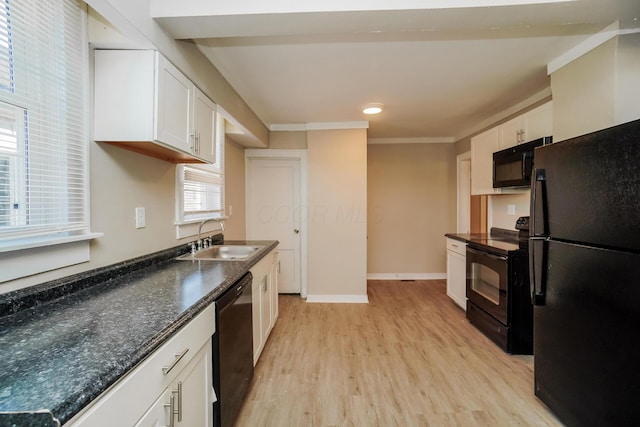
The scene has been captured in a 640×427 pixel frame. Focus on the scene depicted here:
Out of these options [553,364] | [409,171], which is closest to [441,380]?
[553,364]

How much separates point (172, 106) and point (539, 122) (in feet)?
9.62

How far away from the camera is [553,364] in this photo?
1661 millimetres

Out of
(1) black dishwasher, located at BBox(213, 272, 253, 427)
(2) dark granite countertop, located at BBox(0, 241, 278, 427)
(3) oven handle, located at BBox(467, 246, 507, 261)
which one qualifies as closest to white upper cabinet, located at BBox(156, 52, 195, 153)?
(2) dark granite countertop, located at BBox(0, 241, 278, 427)

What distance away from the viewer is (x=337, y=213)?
3.82m

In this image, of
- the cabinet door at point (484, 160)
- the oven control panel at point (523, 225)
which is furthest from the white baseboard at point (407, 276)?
the oven control panel at point (523, 225)

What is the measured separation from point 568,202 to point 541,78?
1.66 meters

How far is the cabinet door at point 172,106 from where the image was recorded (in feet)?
4.67

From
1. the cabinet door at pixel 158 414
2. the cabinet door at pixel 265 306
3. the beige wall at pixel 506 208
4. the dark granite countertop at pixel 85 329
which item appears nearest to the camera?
the dark granite countertop at pixel 85 329

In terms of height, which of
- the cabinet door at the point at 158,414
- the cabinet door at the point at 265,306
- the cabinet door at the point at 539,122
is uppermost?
the cabinet door at the point at 539,122

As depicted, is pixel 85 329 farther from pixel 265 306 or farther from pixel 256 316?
pixel 265 306

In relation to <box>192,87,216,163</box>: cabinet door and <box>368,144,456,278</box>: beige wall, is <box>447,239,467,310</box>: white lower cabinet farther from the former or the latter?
<box>192,87,216,163</box>: cabinet door

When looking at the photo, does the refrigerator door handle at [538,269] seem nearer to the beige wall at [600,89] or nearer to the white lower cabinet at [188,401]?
the beige wall at [600,89]

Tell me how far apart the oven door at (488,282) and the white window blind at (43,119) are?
2.96 meters

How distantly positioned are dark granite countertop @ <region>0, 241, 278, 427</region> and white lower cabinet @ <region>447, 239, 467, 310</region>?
8.83ft
